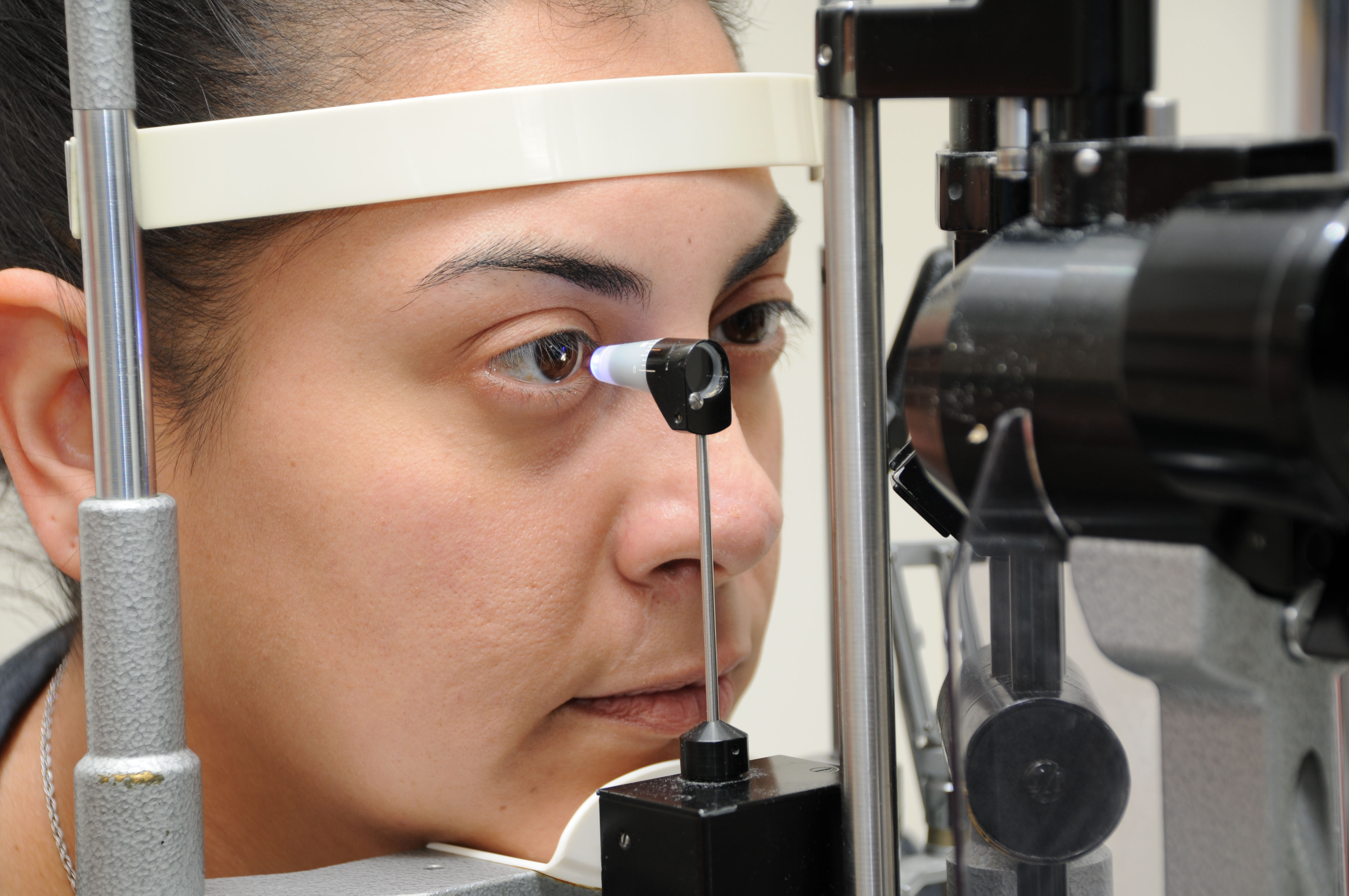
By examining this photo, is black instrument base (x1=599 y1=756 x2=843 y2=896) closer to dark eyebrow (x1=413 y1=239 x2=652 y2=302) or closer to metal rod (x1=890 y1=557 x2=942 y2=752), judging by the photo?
dark eyebrow (x1=413 y1=239 x2=652 y2=302)

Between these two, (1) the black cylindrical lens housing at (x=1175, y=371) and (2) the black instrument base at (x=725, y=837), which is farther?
(2) the black instrument base at (x=725, y=837)

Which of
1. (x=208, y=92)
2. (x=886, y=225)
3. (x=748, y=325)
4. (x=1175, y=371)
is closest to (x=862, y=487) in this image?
(x=1175, y=371)

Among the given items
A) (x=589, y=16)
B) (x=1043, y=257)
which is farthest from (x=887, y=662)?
(x=589, y=16)

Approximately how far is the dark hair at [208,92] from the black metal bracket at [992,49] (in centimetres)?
26

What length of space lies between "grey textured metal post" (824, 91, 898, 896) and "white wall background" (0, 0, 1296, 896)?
3.90 feet

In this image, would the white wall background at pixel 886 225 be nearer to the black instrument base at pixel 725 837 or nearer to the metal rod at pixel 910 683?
the metal rod at pixel 910 683

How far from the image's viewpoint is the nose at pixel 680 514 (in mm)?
746

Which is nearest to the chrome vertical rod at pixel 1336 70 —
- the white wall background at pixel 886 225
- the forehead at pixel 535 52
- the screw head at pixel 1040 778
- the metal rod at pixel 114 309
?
the white wall background at pixel 886 225

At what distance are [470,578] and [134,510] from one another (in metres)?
0.19

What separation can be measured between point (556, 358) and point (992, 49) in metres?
0.33

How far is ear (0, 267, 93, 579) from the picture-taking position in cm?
80

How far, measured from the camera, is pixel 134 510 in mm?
614

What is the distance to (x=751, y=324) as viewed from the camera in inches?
35.6

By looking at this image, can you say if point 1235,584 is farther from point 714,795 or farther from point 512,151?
point 512,151
